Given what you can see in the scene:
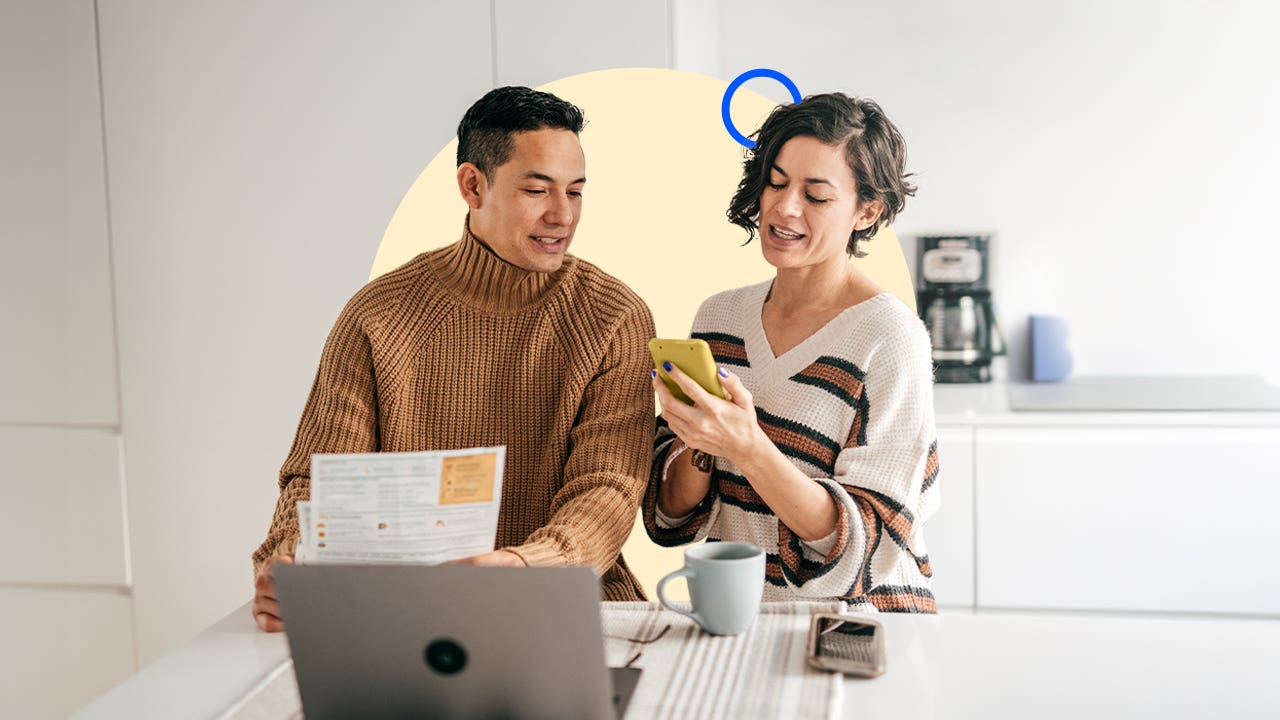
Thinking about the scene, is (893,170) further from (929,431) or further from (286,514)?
(286,514)

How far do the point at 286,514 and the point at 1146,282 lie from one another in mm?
2393

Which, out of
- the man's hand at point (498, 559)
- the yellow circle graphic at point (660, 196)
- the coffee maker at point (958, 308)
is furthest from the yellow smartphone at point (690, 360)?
the coffee maker at point (958, 308)

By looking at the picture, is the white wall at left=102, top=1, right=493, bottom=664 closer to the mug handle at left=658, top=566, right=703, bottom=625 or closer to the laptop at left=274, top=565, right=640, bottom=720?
the mug handle at left=658, top=566, right=703, bottom=625

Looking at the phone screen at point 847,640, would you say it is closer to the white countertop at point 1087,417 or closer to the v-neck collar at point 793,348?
the v-neck collar at point 793,348

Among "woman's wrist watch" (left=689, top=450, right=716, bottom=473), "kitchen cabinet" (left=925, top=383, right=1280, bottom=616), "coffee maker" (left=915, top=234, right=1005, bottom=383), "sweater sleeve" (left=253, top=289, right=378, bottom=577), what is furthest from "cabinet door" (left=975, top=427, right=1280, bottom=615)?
"sweater sleeve" (left=253, top=289, right=378, bottom=577)

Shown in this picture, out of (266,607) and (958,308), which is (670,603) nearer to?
(266,607)

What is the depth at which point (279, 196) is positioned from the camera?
2.45m

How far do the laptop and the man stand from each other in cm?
58

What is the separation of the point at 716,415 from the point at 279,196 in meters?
1.52

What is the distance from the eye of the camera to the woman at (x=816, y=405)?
1378mm

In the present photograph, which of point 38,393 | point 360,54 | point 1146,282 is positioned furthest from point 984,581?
point 38,393

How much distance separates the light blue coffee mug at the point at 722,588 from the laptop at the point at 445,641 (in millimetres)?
→ 220

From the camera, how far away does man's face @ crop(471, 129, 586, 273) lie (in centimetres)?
157

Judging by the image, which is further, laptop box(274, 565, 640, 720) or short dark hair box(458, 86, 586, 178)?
short dark hair box(458, 86, 586, 178)
